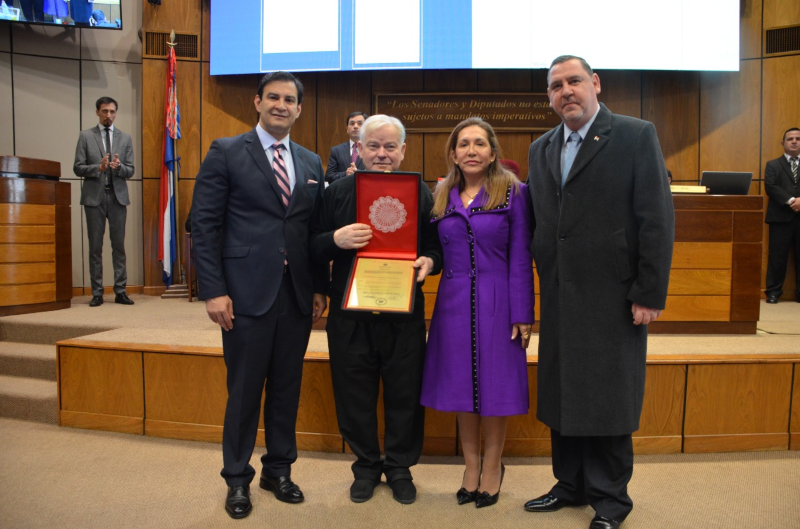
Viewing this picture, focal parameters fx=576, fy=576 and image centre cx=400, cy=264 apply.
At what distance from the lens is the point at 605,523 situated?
6.28 ft

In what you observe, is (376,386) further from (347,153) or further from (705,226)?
(347,153)

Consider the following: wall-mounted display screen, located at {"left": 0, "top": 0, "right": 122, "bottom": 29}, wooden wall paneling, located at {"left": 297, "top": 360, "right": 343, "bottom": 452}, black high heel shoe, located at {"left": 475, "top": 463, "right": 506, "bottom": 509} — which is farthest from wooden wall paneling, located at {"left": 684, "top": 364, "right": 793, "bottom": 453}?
wall-mounted display screen, located at {"left": 0, "top": 0, "right": 122, "bottom": 29}

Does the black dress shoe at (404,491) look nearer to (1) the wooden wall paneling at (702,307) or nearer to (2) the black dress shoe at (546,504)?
A: (2) the black dress shoe at (546,504)

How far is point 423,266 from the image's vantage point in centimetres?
200

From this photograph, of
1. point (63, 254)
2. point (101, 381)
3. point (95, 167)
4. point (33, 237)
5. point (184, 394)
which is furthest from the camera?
point (95, 167)

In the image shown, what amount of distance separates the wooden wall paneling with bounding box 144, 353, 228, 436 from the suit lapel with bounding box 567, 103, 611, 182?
6.10 feet

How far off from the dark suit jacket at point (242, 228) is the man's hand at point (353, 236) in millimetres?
180

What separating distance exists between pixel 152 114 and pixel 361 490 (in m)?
5.01

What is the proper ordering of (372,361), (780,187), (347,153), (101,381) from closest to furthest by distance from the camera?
(372,361)
(101,381)
(347,153)
(780,187)

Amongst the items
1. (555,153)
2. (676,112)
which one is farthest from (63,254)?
(676,112)

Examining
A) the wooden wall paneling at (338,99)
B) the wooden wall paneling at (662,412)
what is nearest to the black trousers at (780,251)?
the wooden wall paneling at (662,412)

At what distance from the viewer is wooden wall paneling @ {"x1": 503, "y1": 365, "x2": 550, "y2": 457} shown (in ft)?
8.81

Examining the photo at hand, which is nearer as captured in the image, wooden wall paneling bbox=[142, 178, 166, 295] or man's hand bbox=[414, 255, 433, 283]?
man's hand bbox=[414, 255, 433, 283]

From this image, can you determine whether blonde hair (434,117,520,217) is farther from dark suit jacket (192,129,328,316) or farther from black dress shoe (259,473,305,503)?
black dress shoe (259,473,305,503)
